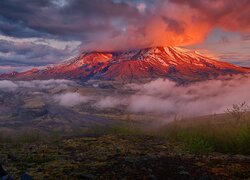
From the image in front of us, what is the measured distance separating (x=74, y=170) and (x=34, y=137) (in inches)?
992

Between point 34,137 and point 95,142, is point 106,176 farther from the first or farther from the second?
point 34,137

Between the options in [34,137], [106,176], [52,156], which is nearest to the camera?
[106,176]

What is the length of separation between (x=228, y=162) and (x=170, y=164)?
12.5 feet

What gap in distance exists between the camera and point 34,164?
1953 centimetres

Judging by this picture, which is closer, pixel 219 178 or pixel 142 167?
pixel 219 178

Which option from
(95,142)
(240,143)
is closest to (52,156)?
(95,142)

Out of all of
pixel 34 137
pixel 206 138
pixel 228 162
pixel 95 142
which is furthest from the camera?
pixel 34 137

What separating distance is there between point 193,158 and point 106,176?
7358mm

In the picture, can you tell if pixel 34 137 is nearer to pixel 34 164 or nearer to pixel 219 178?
pixel 34 164

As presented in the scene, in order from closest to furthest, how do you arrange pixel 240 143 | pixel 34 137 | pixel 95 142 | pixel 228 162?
pixel 228 162 → pixel 240 143 → pixel 95 142 → pixel 34 137

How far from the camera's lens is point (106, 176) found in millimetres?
16328

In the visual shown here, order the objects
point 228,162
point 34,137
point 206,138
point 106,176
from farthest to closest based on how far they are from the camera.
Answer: point 34,137
point 206,138
point 228,162
point 106,176

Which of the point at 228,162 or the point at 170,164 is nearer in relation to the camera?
the point at 170,164

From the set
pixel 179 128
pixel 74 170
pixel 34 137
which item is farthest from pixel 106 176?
pixel 179 128
